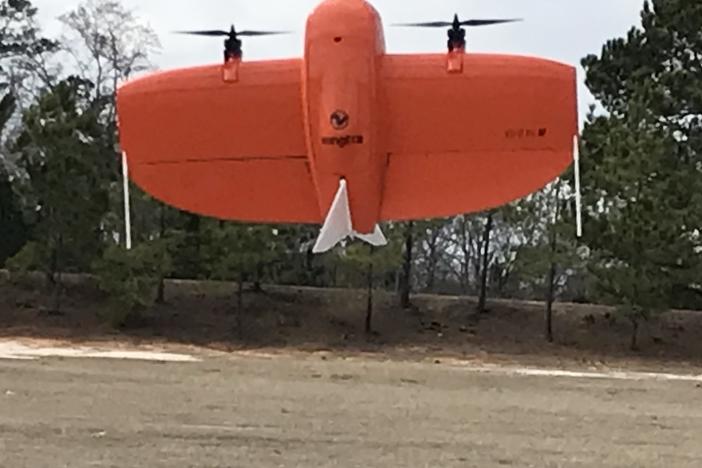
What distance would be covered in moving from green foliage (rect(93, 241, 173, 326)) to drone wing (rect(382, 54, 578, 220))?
2239 centimetres

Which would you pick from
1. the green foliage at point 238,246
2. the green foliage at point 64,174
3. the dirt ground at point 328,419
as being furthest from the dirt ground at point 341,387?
the green foliage at point 64,174

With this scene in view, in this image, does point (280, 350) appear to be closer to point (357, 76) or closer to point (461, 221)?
point (461, 221)

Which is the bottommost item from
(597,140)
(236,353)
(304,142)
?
(236,353)

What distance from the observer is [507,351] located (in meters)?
30.7

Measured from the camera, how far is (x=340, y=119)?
343 inches

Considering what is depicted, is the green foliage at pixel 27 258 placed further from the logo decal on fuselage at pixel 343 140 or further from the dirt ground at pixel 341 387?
the logo decal on fuselage at pixel 343 140

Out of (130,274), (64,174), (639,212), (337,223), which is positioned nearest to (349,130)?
(337,223)

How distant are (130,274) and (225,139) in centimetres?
2262

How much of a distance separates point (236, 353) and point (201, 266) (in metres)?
5.94

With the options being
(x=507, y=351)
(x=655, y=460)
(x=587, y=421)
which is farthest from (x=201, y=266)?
(x=655, y=460)

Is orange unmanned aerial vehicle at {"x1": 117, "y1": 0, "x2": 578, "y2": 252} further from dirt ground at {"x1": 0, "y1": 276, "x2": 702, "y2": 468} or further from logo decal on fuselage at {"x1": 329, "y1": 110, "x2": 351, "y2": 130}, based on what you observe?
dirt ground at {"x1": 0, "y1": 276, "x2": 702, "y2": 468}

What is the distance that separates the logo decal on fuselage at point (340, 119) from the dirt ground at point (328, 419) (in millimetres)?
2648

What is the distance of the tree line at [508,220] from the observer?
30.2 metres

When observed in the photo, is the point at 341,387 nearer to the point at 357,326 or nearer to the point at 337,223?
the point at 337,223
